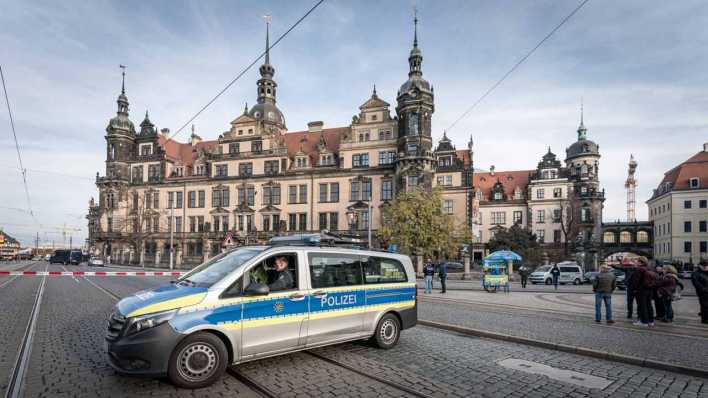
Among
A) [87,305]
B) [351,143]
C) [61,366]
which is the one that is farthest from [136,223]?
[61,366]

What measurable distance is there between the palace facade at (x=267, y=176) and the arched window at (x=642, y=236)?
4106 centimetres

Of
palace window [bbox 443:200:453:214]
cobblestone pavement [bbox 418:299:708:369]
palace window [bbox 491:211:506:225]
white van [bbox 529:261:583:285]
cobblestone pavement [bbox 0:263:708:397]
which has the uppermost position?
palace window [bbox 443:200:453:214]

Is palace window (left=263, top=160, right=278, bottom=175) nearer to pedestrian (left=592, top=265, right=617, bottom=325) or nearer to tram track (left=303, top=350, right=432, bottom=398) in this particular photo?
pedestrian (left=592, top=265, right=617, bottom=325)

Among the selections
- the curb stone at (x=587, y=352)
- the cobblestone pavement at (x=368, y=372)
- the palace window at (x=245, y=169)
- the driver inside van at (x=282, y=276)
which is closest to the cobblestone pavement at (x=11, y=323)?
the cobblestone pavement at (x=368, y=372)

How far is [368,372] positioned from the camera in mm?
6137

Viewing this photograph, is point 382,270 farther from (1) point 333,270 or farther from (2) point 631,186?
(2) point 631,186

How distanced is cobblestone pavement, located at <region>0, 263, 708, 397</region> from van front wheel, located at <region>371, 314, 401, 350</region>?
0.17m

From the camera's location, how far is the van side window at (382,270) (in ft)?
24.8

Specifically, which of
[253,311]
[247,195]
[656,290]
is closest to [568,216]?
[247,195]

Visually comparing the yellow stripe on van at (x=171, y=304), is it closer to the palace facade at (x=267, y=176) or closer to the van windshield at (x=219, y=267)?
the van windshield at (x=219, y=267)

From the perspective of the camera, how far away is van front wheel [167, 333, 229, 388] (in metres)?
5.24

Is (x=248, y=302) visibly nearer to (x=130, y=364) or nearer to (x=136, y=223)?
(x=130, y=364)

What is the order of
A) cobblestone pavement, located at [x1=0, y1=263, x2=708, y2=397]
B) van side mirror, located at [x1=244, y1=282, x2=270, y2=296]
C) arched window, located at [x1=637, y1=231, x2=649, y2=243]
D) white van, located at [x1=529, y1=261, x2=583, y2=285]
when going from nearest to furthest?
cobblestone pavement, located at [x1=0, y1=263, x2=708, y2=397]
van side mirror, located at [x1=244, y1=282, x2=270, y2=296]
white van, located at [x1=529, y1=261, x2=583, y2=285]
arched window, located at [x1=637, y1=231, x2=649, y2=243]

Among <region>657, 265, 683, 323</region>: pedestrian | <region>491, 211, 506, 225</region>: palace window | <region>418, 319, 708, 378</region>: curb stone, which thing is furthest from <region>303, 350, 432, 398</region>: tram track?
<region>491, 211, 506, 225</region>: palace window
